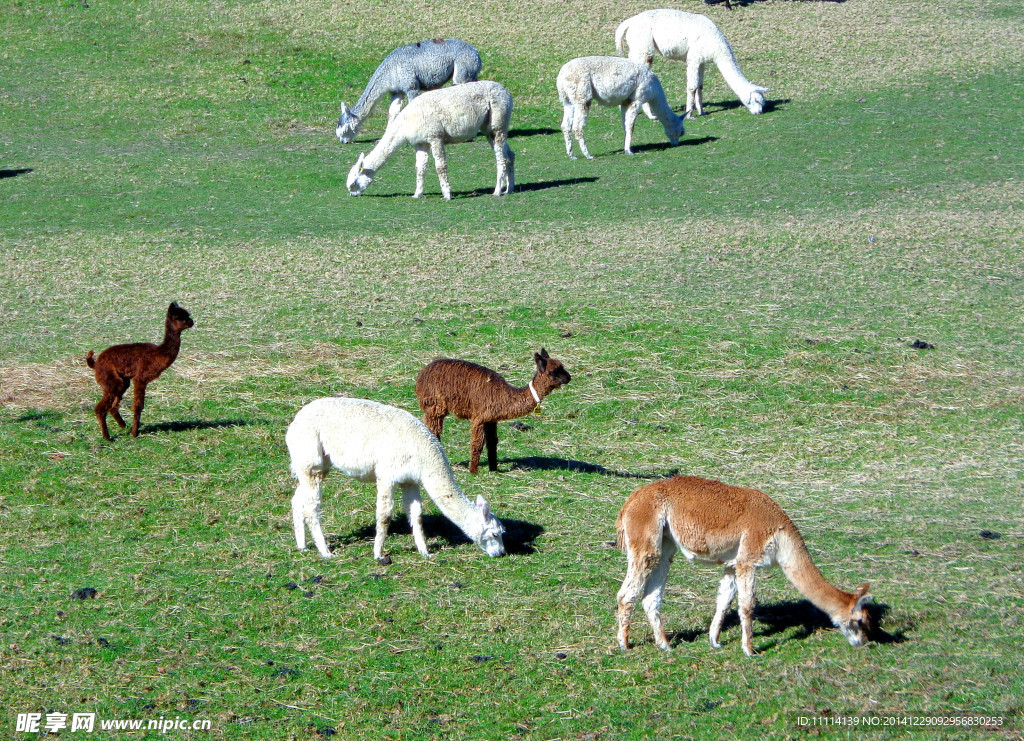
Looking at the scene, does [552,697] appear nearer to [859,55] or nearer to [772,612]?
[772,612]

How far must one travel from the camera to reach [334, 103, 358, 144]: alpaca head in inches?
973

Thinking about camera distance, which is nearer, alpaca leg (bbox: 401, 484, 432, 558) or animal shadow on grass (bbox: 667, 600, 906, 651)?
animal shadow on grass (bbox: 667, 600, 906, 651)

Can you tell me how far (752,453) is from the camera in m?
11.1

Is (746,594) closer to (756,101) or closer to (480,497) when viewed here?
(480,497)

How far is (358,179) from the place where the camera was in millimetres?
21109

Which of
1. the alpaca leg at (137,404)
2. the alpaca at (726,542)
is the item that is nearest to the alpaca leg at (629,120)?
the alpaca leg at (137,404)

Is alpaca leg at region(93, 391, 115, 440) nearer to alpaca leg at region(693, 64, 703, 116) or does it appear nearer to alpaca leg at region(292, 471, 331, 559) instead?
alpaca leg at region(292, 471, 331, 559)

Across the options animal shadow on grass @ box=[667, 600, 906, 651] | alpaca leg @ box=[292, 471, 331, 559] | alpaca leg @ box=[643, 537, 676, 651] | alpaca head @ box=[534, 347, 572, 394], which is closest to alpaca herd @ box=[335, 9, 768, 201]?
alpaca head @ box=[534, 347, 572, 394]

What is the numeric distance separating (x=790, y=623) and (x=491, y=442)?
340 centimetres

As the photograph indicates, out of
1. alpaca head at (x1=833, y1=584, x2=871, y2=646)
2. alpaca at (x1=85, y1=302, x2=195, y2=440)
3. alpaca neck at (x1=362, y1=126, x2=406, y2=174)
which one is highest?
alpaca neck at (x1=362, y1=126, x2=406, y2=174)

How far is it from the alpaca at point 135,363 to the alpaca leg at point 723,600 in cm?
552

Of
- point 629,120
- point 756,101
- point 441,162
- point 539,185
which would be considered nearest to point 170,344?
point 441,162

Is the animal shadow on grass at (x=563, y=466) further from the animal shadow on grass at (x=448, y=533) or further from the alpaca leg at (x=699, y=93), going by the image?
the alpaca leg at (x=699, y=93)

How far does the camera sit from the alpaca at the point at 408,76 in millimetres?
24953
